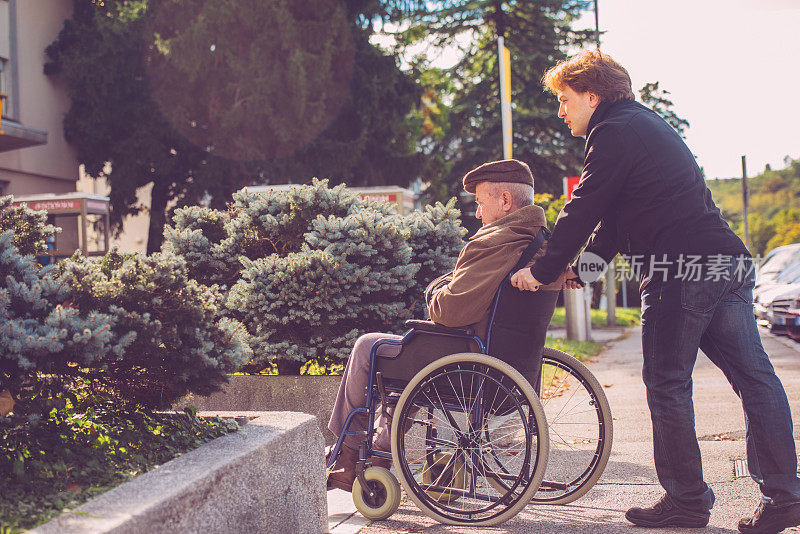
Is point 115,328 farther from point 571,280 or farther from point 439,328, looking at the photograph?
point 571,280

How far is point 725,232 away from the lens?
347 centimetres

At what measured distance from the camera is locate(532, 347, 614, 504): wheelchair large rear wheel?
12.3 ft

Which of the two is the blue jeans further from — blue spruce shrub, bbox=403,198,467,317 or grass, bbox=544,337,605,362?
grass, bbox=544,337,605,362

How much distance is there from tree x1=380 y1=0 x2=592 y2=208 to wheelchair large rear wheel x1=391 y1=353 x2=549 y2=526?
27.6 meters

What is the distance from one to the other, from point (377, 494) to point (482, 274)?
1.08 m

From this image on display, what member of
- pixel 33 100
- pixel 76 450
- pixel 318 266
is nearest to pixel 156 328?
pixel 76 450

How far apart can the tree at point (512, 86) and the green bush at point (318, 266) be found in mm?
24870

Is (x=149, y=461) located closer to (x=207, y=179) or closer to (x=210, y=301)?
(x=210, y=301)

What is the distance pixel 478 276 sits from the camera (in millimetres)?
3615

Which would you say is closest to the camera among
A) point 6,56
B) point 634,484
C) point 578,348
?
point 634,484

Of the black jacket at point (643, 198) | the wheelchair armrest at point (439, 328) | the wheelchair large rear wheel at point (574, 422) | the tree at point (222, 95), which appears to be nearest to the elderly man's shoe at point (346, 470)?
the wheelchair armrest at point (439, 328)

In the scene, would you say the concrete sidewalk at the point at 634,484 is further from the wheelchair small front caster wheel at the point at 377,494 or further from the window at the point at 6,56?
the window at the point at 6,56

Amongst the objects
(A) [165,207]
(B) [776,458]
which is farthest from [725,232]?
(A) [165,207]

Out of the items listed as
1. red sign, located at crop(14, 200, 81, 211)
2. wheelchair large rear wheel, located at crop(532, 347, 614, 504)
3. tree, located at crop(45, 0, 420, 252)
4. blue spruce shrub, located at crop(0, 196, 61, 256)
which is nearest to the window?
tree, located at crop(45, 0, 420, 252)
